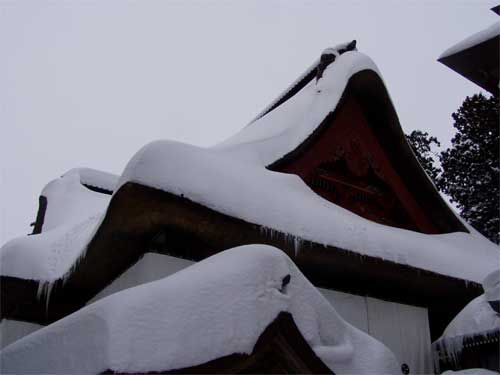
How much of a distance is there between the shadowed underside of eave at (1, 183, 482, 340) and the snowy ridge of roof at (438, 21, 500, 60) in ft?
7.37

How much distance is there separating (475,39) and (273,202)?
8.81ft

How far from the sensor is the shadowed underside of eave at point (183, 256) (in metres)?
4.08

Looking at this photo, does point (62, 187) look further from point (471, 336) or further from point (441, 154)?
point (441, 154)

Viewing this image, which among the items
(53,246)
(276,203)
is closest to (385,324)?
(276,203)

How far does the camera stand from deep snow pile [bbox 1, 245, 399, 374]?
2.90m

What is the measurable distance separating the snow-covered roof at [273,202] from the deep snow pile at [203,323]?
2.81ft

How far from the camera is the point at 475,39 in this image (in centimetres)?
532

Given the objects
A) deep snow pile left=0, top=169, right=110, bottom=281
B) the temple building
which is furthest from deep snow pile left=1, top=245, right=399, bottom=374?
deep snow pile left=0, top=169, right=110, bottom=281

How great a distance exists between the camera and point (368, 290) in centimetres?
563

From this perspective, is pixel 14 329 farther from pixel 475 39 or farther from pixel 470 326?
pixel 475 39

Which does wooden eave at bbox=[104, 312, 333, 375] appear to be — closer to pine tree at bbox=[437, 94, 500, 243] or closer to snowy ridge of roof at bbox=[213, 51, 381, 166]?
snowy ridge of roof at bbox=[213, 51, 381, 166]

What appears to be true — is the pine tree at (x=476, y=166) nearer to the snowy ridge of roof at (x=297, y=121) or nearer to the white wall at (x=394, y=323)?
the snowy ridge of roof at (x=297, y=121)

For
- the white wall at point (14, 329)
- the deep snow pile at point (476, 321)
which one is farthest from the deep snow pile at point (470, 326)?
the white wall at point (14, 329)

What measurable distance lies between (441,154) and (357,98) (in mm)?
6818
